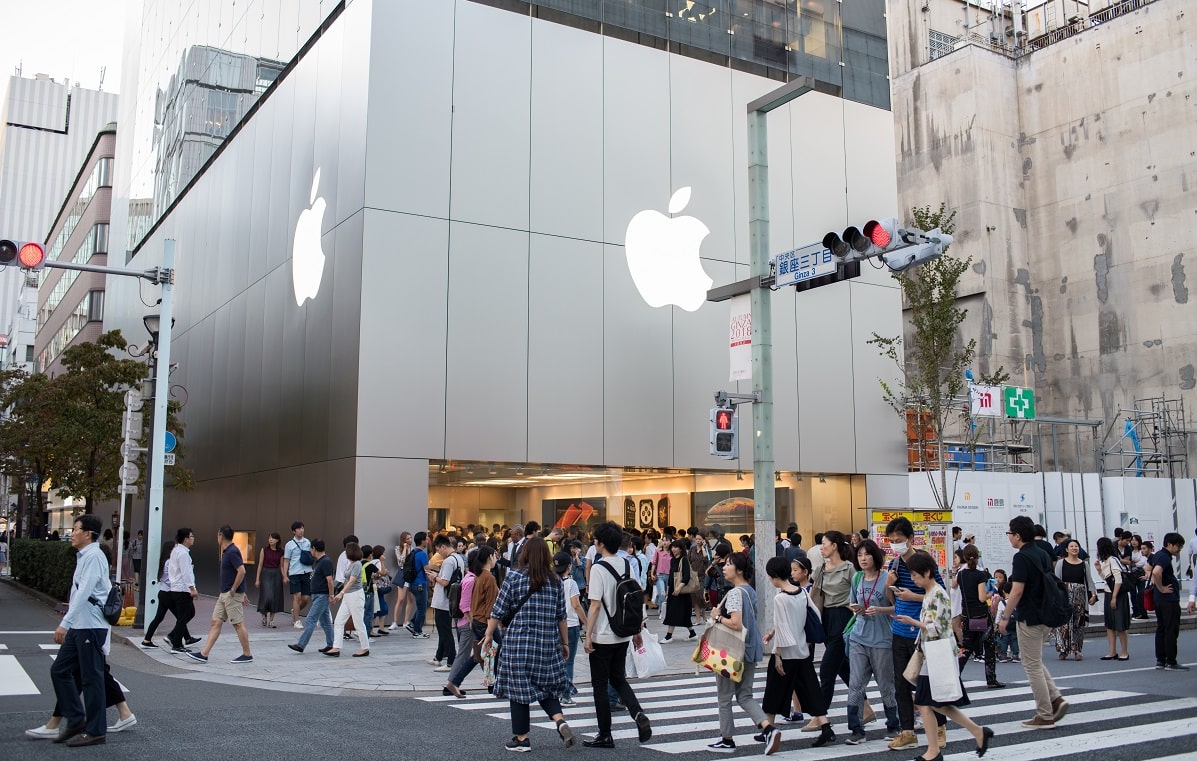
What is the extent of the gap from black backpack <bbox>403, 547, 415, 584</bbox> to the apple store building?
1896mm

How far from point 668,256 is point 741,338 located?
30.1ft

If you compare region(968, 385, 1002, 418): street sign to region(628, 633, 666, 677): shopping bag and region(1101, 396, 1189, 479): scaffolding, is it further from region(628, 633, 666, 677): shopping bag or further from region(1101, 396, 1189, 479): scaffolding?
region(628, 633, 666, 677): shopping bag

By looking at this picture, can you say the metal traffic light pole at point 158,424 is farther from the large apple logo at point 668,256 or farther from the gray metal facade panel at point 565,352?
the large apple logo at point 668,256

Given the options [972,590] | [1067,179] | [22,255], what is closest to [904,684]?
[972,590]

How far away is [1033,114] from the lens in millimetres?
42844

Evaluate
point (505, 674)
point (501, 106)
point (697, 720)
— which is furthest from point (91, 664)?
point (501, 106)

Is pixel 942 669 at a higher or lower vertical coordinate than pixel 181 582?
lower

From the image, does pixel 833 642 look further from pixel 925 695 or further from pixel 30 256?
pixel 30 256

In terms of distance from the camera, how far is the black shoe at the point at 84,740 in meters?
8.00

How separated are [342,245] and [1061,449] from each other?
33.5 metres

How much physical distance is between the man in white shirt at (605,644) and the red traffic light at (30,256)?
10.7 metres

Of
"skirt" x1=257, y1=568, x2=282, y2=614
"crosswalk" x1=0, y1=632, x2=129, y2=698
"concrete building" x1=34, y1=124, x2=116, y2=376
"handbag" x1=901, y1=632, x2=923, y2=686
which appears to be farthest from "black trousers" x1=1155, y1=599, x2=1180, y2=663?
"concrete building" x1=34, y1=124, x2=116, y2=376

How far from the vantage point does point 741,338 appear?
45.0ft

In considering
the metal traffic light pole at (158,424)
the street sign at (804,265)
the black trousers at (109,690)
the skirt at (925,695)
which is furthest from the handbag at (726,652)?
the metal traffic light pole at (158,424)
